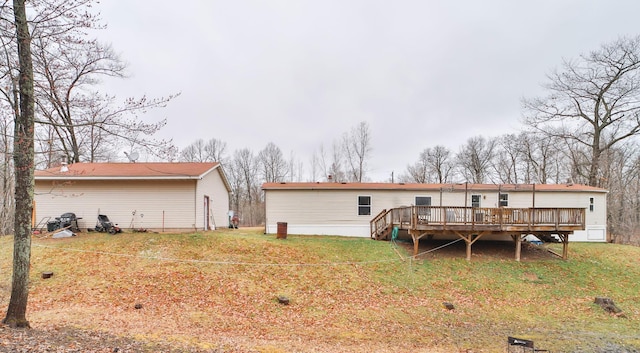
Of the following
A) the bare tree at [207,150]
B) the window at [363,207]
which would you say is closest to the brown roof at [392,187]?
the window at [363,207]

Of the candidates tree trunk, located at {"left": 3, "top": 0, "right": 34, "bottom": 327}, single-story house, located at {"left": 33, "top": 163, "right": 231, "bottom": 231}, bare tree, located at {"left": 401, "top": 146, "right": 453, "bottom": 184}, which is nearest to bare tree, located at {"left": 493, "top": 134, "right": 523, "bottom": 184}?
bare tree, located at {"left": 401, "top": 146, "right": 453, "bottom": 184}

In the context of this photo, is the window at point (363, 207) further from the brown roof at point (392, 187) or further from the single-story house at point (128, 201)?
the single-story house at point (128, 201)

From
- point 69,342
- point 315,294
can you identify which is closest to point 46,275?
point 69,342

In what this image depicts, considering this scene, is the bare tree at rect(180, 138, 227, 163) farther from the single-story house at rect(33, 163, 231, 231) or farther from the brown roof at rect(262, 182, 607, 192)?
the single-story house at rect(33, 163, 231, 231)

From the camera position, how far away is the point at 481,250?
55.0ft

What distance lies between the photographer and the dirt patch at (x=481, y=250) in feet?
51.8

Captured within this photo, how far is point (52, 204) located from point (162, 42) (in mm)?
10579

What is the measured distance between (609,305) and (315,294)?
9382mm

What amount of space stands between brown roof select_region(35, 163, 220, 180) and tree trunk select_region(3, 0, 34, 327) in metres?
9.73

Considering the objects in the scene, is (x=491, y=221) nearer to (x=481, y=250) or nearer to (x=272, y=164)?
(x=481, y=250)

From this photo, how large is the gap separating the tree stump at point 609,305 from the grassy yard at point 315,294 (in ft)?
0.86

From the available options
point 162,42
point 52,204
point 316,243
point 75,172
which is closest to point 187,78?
point 162,42

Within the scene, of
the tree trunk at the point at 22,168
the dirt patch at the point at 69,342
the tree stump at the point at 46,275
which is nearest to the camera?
the dirt patch at the point at 69,342

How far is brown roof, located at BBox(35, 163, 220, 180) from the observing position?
53.6 feet
